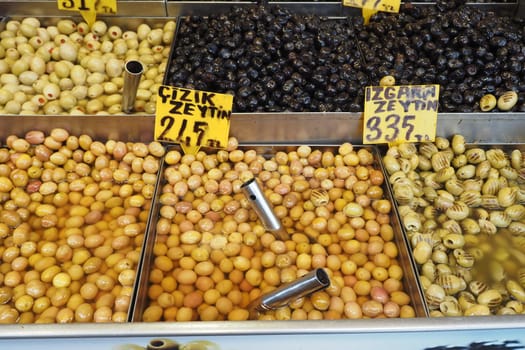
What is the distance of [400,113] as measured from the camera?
221 cm

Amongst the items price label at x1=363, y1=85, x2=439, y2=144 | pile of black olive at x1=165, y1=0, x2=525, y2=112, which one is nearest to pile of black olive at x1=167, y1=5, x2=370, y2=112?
pile of black olive at x1=165, y1=0, x2=525, y2=112

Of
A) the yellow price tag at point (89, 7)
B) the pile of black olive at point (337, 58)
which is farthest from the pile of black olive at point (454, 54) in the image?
the yellow price tag at point (89, 7)

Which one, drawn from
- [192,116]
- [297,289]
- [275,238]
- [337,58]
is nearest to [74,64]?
[192,116]

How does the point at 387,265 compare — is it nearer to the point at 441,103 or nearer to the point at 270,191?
the point at 270,191

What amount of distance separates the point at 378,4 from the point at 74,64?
2293 millimetres

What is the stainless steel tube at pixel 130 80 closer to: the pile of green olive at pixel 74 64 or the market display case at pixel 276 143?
the market display case at pixel 276 143

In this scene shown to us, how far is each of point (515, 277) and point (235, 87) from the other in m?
1.73

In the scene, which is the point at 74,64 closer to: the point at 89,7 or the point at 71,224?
the point at 89,7

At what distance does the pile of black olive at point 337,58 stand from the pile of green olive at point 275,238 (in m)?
0.35

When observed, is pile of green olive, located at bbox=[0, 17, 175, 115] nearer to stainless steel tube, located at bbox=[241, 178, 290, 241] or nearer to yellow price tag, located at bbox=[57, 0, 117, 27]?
yellow price tag, located at bbox=[57, 0, 117, 27]

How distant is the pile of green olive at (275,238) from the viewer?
66.5 inches

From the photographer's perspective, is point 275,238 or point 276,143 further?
point 276,143

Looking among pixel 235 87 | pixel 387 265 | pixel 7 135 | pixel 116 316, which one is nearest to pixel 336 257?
pixel 387 265

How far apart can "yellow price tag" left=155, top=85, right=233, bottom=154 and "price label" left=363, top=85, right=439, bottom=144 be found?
0.78 m
